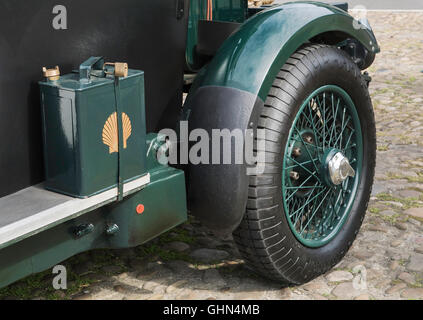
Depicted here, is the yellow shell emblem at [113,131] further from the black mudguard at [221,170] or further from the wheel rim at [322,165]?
the wheel rim at [322,165]

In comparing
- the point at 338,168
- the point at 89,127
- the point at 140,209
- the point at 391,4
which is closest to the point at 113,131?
the point at 89,127

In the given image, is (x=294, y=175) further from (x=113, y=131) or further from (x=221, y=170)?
(x=113, y=131)

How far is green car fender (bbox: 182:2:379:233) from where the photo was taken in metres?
2.51

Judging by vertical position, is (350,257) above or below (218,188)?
below

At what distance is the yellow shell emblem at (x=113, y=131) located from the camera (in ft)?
7.25

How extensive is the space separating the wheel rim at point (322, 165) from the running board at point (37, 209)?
2.87ft

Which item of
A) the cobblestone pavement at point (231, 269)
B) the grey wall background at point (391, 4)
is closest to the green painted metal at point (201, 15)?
the cobblestone pavement at point (231, 269)

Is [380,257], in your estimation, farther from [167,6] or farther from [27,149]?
[27,149]

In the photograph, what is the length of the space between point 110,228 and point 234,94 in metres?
0.71

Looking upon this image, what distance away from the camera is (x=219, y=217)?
2564mm

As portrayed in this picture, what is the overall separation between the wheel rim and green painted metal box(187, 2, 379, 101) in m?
0.26

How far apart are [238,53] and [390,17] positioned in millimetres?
8355
